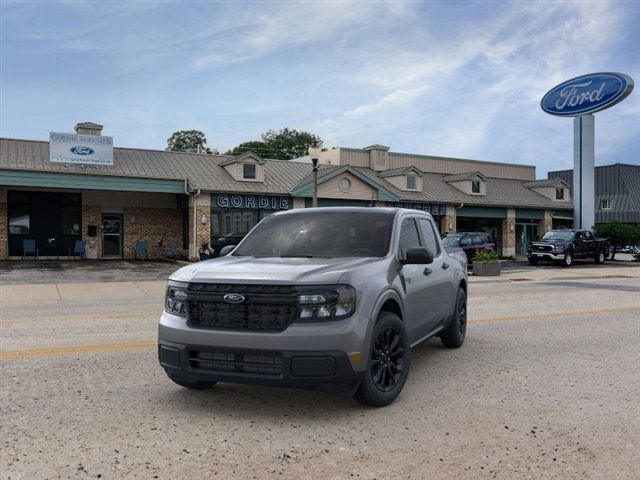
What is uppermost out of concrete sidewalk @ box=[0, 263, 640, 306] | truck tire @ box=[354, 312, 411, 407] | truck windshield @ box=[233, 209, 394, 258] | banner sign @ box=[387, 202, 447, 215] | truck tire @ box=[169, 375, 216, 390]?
banner sign @ box=[387, 202, 447, 215]

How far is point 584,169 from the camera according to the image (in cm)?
3638

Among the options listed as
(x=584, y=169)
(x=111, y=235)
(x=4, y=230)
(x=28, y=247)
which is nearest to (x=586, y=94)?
(x=584, y=169)

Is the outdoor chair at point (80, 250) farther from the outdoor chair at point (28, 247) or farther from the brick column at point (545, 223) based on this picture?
the brick column at point (545, 223)

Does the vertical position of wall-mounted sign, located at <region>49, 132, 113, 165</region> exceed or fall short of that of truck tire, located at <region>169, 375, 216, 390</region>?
it exceeds it

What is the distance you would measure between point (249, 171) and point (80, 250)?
361 inches

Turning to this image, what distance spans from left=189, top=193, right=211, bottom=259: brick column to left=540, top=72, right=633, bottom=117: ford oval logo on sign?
22.2 metres

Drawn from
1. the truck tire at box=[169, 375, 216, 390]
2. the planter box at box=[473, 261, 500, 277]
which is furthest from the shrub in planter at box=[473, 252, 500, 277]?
the truck tire at box=[169, 375, 216, 390]

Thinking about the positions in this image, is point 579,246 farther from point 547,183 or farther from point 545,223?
point 547,183

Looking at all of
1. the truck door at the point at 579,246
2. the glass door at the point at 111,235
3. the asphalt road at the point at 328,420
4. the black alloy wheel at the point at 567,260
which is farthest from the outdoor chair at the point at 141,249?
the asphalt road at the point at 328,420

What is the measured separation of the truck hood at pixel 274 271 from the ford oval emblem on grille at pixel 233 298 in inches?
4.3

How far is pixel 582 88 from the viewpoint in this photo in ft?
115

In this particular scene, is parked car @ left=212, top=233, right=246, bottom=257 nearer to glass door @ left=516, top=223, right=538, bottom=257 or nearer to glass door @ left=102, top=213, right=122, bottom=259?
glass door @ left=102, top=213, right=122, bottom=259

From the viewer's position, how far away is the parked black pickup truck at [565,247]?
29.2 meters

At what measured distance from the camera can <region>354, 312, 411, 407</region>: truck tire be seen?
15.9 ft
